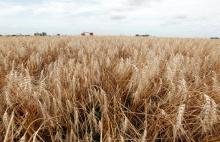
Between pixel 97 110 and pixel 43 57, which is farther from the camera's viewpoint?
pixel 43 57

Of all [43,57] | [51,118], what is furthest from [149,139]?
[43,57]

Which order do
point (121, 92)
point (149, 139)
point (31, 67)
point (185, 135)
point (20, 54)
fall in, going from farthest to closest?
point (20, 54) → point (31, 67) → point (121, 92) → point (185, 135) → point (149, 139)

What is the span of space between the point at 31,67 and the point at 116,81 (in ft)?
3.21

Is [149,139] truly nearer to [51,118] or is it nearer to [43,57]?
[51,118]

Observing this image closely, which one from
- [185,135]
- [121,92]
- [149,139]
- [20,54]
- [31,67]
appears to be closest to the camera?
[149,139]

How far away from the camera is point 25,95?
1.36 meters

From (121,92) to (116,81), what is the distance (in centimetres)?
10

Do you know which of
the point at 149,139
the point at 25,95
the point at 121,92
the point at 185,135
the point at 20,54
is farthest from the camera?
the point at 20,54

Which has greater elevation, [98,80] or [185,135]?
[98,80]

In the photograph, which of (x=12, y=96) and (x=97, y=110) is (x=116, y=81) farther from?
(x=12, y=96)

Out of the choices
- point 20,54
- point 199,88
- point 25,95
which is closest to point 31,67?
point 20,54

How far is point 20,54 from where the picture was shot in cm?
299

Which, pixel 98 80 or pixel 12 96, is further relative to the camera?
pixel 98 80

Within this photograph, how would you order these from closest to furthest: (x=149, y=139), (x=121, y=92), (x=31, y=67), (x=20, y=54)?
1. (x=149, y=139)
2. (x=121, y=92)
3. (x=31, y=67)
4. (x=20, y=54)
